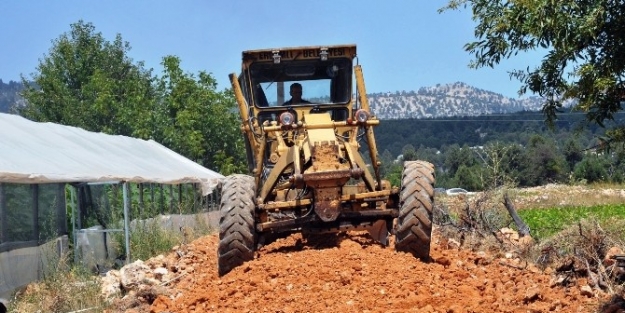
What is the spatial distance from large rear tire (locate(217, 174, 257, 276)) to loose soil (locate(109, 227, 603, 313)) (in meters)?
0.21

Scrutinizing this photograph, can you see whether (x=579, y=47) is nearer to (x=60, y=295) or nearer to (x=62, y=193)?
(x=60, y=295)

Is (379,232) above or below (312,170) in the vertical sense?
below

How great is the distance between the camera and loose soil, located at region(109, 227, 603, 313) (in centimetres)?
914

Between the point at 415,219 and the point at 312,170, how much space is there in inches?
58.4

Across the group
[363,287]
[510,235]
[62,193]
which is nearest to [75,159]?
[62,193]

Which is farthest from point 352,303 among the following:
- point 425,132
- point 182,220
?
point 425,132

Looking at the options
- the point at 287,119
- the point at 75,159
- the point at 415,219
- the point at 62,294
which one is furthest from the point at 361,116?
the point at 75,159

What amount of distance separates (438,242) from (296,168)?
4.37 metres

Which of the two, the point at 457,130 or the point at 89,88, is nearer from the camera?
the point at 89,88

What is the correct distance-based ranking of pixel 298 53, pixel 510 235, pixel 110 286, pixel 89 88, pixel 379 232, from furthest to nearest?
pixel 89 88
pixel 510 235
pixel 298 53
pixel 110 286
pixel 379 232

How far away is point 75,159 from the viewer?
20188 mm

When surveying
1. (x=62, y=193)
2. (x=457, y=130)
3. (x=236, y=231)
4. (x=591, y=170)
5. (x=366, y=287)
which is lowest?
(x=366, y=287)

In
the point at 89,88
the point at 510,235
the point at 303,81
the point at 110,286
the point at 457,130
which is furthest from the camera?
the point at 457,130

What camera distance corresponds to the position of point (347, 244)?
12.0 m
